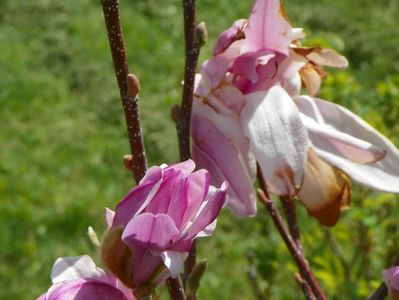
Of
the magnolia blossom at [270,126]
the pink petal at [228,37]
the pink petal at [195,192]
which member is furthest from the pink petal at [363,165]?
the pink petal at [195,192]

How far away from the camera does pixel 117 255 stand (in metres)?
0.67

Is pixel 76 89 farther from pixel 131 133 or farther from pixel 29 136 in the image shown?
pixel 131 133

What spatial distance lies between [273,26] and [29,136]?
2.56 m

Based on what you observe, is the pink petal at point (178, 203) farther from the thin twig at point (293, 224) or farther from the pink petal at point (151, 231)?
the thin twig at point (293, 224)

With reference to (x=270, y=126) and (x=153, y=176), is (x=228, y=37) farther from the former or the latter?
(x=153, y=176)

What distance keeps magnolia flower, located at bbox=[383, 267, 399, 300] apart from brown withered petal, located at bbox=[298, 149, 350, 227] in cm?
14

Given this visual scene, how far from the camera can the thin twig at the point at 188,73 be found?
2.61 feet

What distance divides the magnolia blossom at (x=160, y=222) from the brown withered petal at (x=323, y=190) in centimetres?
20

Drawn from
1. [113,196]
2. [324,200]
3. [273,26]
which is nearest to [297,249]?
[324,200]

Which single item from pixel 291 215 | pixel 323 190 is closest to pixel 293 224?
pixel 291 215

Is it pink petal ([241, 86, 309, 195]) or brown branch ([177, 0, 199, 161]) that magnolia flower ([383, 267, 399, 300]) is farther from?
brown branch ([177, 0, 199, 161])

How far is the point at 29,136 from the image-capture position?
331cm

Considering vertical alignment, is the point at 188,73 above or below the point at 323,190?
above

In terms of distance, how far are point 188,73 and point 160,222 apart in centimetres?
21
